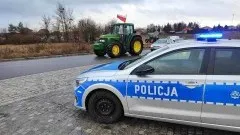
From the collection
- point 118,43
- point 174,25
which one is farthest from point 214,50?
point 174,25

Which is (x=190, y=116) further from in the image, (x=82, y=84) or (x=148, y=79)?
(x=82, y=84)

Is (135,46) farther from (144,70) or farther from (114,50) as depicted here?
(144,70)

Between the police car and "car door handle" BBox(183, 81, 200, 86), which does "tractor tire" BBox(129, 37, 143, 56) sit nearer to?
the police car

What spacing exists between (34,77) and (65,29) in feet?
87.9

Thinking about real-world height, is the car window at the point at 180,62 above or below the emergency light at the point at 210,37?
below

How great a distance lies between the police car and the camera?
4.16 metres

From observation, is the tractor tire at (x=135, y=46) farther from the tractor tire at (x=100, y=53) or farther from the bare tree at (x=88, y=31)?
the bare tree at (x=88, y=31)

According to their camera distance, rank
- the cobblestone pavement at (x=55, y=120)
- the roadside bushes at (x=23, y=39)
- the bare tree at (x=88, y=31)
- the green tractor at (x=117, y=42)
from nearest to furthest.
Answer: the cobblestone pavement at (x=55, y=120) → the green tractor at (x=117, y=42) → the bare tree at (x=88, y=31) → the roadside bushes at (x=23, y=39)

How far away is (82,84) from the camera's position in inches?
206

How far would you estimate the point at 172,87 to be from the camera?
14.5 ft

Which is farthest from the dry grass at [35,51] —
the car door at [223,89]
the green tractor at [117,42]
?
the car door at [223,89]

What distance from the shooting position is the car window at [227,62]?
4.17 m

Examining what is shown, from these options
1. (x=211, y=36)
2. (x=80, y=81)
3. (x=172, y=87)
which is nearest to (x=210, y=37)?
(x=211, y=36)

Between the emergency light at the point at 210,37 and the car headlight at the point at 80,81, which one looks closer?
the emergency light at the point at 210,37
